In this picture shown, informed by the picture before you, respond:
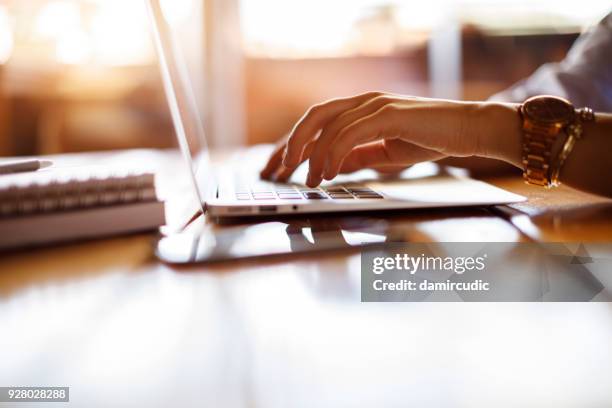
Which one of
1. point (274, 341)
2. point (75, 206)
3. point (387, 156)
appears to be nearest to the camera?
point (274, 341)

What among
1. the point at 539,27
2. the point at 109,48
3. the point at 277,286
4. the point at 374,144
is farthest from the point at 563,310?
the point at 109,48

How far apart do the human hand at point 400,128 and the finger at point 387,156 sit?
2 centimetres

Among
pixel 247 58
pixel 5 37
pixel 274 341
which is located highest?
pixel 5 37

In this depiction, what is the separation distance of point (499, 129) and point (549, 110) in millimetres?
58

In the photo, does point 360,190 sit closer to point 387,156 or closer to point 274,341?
point 387,156

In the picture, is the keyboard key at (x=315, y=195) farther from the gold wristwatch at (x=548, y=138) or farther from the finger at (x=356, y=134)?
the gold wristwatch at (x=548, y=138)

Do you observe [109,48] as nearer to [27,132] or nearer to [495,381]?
[27,132]

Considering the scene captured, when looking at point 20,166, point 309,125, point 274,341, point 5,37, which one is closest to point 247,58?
point 5,37

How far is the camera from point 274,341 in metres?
0.28

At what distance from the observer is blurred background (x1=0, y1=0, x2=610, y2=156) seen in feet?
8.18

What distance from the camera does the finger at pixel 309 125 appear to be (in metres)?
0.60

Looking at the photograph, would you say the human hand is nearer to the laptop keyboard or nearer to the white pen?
the laptop keyboard

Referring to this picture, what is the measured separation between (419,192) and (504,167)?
9.2 inches

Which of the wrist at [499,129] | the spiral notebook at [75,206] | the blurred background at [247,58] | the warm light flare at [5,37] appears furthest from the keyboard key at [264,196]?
the warm light flare at [5,37]
